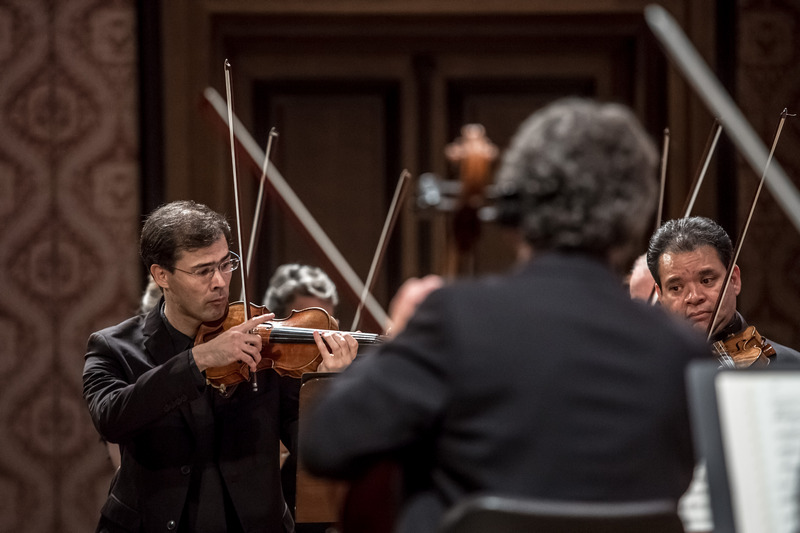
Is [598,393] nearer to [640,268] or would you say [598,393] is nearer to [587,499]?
[587,499]

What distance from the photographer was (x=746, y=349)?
8.44 feet

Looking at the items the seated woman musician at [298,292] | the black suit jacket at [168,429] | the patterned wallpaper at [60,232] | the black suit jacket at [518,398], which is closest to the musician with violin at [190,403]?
the black suit jacket at [168,429]

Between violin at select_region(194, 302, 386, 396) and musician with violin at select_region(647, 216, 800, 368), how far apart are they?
82 cm

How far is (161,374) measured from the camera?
227cm

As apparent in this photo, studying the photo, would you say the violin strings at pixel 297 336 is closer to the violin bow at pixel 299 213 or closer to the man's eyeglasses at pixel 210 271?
the man's eyeglasses at pixel 210 271

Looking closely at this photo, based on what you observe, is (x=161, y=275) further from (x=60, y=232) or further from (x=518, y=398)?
(x=60, y=232)

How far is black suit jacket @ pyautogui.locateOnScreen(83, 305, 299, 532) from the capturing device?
7.47ft

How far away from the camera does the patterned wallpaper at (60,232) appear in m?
4.09

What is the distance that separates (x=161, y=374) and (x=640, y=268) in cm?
162

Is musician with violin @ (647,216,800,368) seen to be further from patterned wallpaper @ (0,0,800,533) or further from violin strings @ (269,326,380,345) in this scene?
patterned wallpaper @ (0,0,800,533)

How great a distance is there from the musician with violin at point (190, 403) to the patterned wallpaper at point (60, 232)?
5.52 ft

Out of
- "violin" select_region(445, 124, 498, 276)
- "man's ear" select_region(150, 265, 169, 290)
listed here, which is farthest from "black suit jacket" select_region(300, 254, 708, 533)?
"man's ear" select_region(150, 265, 169, 290)

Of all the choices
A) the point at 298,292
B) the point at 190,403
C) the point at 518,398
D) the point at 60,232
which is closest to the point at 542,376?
the point at 518,398

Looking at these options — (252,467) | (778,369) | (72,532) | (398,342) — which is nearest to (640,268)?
(252,467)
